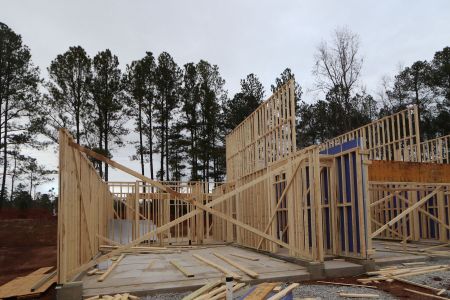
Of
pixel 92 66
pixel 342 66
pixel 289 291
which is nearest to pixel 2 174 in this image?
pixel 92 66

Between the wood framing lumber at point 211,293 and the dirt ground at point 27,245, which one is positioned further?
the dirt ground at point 27,245

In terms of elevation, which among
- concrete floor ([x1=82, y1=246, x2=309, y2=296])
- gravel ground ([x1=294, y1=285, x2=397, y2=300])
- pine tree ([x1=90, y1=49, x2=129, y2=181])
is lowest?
gravel ground ([x1=294, y1=285, x2=397, y2=300])

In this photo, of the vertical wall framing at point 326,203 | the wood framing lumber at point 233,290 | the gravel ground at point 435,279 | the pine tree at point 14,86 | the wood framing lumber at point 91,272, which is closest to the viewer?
the wood framing lumber at point 233,290

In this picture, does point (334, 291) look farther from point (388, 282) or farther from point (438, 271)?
point (438, 271)

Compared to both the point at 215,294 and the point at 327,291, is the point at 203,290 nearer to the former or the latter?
the point at 215,294

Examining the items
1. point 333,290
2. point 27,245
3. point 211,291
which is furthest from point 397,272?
point 27,245

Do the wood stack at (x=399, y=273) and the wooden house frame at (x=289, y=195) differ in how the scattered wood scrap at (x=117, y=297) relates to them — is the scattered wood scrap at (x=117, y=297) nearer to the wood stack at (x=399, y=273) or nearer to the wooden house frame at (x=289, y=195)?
the wooden house frame at (x=289, y=195)

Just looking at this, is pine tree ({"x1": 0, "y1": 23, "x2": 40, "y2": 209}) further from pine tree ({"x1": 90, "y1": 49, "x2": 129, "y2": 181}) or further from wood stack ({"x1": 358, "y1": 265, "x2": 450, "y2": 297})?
wood stack ({"x1": 358, "y1": 265, "x2": 450, "y2": 297})

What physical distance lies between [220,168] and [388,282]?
2504 cm

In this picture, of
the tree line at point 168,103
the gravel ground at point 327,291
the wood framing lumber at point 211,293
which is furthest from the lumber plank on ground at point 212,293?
the tree line at point 168,103

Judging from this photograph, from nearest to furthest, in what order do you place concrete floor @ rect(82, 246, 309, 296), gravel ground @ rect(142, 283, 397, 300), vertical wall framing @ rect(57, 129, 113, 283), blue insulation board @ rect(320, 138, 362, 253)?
vertical wall framing @ rect(57, 129, 113, 283), gravel ground @ rect(142, 283, 397, 300), concrete floor @ rect(82, 246, 309, 296), blue insulation board @ rect(320, 138, 362, 253)

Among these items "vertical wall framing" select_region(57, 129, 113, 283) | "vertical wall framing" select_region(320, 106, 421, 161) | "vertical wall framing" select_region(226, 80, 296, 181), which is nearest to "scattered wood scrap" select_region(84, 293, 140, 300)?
"vertical wall framing" select_region(57, 129, 113, 283)

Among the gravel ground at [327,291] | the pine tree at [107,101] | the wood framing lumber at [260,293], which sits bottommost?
the gravel ground at [327,291]

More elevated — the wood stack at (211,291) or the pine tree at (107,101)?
the pine tree at (107,101)
